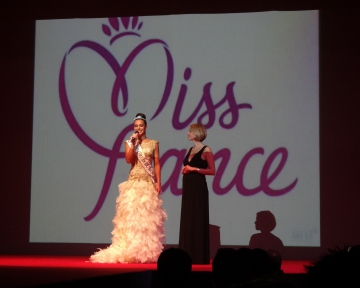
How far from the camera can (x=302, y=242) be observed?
21.1 feet

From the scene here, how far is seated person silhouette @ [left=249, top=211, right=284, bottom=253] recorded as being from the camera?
6512 mm

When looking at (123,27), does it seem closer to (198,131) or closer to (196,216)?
(198,131)

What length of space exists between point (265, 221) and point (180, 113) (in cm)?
139

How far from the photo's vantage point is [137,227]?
5.67m

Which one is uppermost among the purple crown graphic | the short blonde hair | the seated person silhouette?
the purple crown graphic

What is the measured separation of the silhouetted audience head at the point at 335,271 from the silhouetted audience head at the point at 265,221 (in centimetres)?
531

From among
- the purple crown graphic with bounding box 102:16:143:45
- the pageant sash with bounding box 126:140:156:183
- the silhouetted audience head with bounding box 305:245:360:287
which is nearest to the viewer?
the silhouetted audience head with bounding box 305:245:360:287

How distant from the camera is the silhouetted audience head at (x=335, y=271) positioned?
3.99 feet

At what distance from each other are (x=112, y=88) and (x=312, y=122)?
82.2 inches

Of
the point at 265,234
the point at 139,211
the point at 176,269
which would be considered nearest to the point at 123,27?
the point at 139,211

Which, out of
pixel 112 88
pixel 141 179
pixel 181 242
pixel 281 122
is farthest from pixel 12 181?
pixel 281 122

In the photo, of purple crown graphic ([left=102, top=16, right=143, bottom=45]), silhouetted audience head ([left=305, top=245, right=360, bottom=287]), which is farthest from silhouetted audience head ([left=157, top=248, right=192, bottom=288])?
purple crown graphic ([left=102, top=16, right=143, bottom=45])

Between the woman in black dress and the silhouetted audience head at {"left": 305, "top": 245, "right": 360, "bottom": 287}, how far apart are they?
4306mm

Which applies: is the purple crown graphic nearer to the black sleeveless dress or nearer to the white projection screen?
the white projection screen
